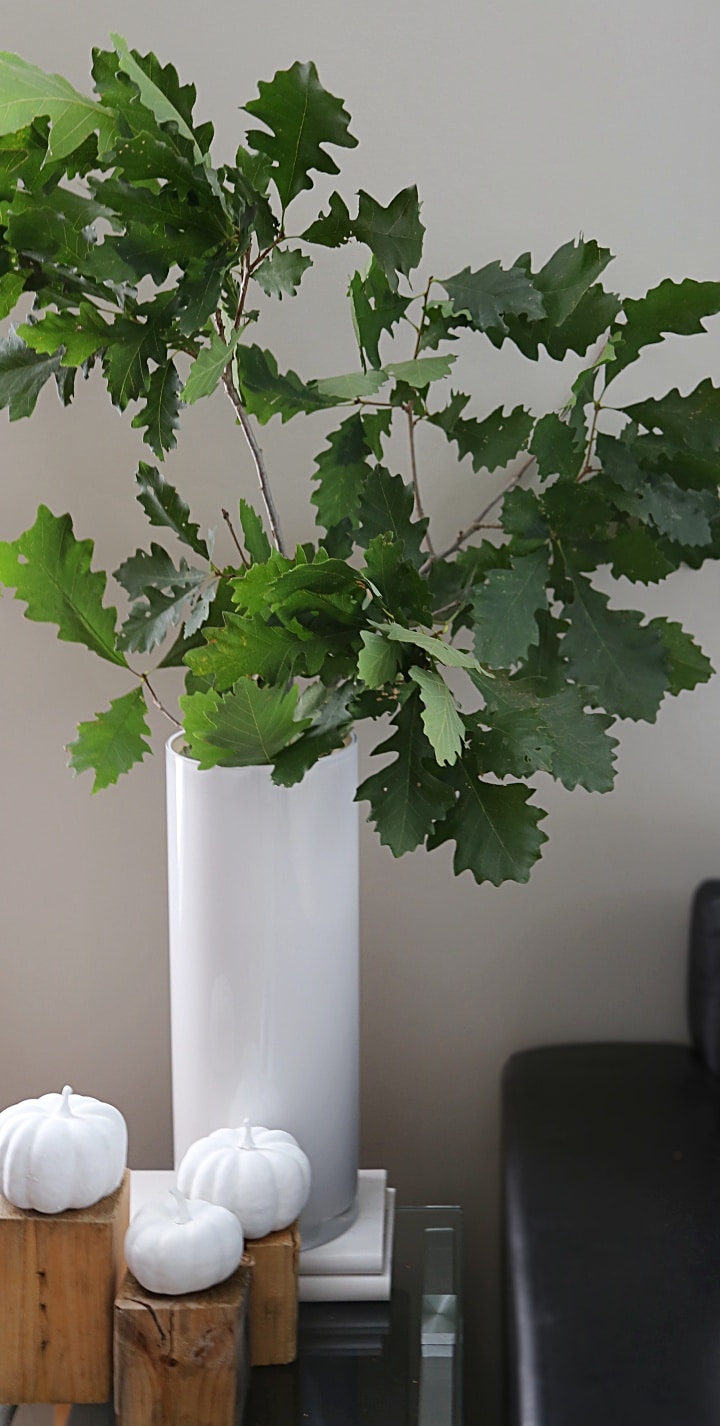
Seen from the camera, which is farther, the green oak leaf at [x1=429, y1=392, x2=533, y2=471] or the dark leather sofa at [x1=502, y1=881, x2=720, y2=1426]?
the green oak leaf at [x1=429, y1=392, x2=533, y2=471]

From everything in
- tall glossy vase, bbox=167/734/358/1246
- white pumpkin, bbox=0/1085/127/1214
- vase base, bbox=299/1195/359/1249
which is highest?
tall glossy vase, bbox=167/734/358/1246

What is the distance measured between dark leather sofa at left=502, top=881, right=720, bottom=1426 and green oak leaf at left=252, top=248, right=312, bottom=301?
0.80 metres

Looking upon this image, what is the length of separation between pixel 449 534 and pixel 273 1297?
81cm

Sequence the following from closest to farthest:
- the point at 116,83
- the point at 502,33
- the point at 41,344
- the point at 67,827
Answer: the point at 116,83 < the point at 41,344 < the point at 502,33 < the point at 67,827

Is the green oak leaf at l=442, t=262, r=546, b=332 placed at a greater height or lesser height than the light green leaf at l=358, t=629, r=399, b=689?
greater

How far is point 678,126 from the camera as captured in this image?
4.44ft

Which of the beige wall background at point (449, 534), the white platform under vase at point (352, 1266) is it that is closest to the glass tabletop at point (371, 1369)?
the white platform under vase at point (352, 1266)

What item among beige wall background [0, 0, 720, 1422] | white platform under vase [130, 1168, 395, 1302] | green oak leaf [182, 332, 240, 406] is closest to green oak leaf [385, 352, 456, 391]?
green oak leaf [182, 332, 240, 406]

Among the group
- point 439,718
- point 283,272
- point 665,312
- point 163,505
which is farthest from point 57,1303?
point 665,312

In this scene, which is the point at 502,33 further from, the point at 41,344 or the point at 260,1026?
the point at 260,1026

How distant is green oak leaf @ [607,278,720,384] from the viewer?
2.97ft

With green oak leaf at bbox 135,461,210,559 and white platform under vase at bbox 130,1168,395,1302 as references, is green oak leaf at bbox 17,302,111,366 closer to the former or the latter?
green oak leaf at bbox 135,461,210,559

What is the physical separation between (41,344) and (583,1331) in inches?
33.7

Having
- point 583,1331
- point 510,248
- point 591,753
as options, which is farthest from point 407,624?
point 510,248
